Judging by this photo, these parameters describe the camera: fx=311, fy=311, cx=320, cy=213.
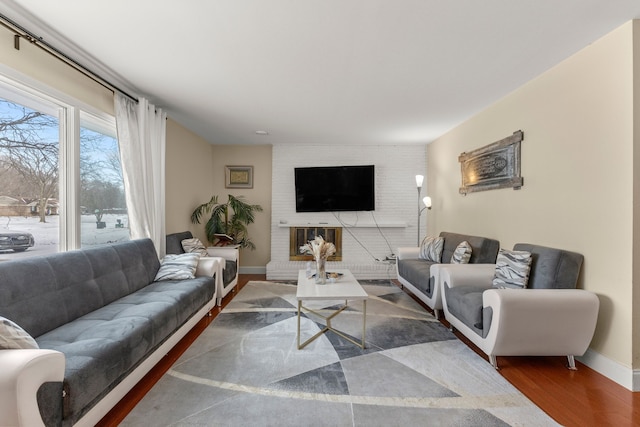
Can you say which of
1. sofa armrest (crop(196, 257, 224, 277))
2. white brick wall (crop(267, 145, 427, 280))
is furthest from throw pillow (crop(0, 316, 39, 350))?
white brick wall (crop(267, 145, 427, 280))

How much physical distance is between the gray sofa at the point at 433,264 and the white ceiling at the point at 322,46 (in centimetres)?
166

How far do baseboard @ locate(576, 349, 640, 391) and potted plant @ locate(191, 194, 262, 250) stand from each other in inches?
182

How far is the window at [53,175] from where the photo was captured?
7.49 ft

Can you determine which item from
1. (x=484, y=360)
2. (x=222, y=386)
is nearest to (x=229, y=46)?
(x=222, y=386)

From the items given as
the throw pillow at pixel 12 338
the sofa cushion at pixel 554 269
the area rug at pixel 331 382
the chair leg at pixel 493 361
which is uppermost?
the sofa cushion at pixel 554 269

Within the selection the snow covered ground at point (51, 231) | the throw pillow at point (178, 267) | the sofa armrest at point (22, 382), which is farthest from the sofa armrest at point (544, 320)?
the snow covered ground at point (51, 231)

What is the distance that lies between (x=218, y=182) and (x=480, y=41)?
4910mm

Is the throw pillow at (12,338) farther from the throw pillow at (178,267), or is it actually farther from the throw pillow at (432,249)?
the throw pillow at (432,249)

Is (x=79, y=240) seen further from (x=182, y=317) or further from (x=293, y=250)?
(x=293, y=250)

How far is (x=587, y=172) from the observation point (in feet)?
7.95

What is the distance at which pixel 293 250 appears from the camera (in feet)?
19.4

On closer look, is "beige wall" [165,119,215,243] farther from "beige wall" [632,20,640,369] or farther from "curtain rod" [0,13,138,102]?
"beige wall" [632,20,640,369]

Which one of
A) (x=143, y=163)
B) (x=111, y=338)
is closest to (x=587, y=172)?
(x=111, y=338)

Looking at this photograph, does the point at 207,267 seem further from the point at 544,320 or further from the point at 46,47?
the point at 544,320
